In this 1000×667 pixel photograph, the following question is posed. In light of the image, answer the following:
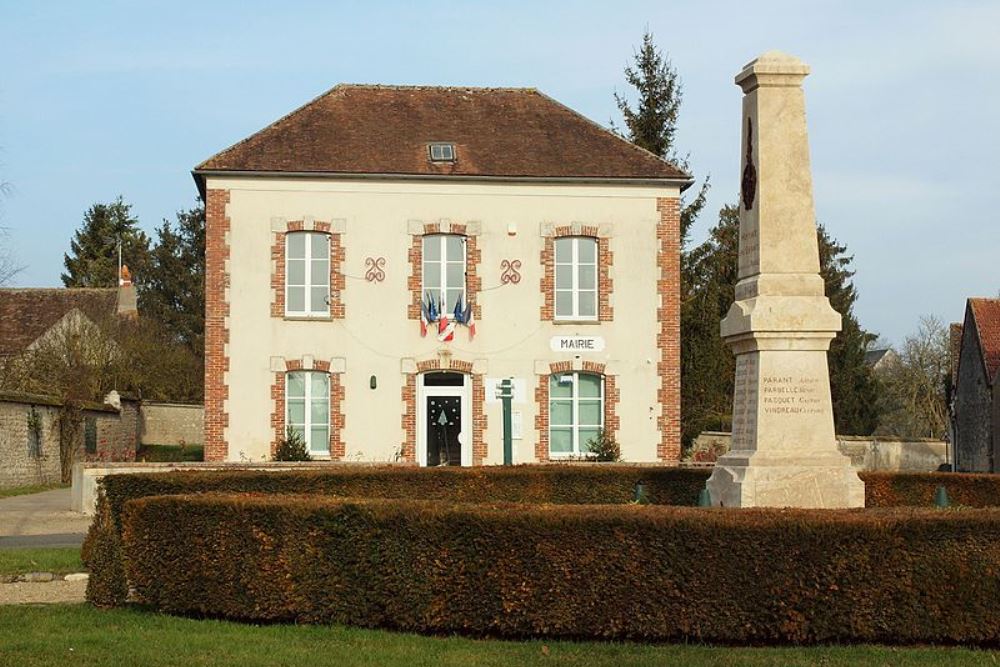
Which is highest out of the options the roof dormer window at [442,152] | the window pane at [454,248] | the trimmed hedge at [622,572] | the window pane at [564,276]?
the roof dormer window at [442,152]

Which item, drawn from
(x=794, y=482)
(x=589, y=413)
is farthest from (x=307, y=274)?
(x=794, y=482)

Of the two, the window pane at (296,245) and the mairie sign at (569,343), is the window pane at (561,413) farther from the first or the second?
the window pane at (296,245)

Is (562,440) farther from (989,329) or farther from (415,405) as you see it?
(989,329)

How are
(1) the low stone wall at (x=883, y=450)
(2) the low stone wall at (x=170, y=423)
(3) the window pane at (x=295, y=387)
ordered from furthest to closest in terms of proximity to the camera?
1. (2) the low stone wall at (x=170, y=423)
2. (1) the low stone wall at (x=883, y=450)
3. (3) the window pane at (x=295, y=387)

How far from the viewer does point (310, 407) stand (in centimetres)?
2944

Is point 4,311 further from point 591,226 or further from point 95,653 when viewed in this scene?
point 95,653

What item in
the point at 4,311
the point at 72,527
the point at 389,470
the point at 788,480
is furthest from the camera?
the point at 4,311

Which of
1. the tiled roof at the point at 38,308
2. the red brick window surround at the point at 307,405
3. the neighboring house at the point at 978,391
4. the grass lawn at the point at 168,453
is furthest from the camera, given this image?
the tiled roof at the point at 38,308

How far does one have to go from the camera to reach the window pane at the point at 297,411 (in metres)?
29.4

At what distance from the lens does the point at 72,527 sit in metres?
21.2

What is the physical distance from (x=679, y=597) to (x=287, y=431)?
20144mm

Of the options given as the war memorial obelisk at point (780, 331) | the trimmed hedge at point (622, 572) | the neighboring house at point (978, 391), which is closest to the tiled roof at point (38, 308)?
the neighboring house at point (978, 391)

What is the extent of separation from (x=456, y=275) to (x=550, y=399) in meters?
3.50

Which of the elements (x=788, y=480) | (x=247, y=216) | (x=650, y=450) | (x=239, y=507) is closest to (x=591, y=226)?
(x=650, y=450)
